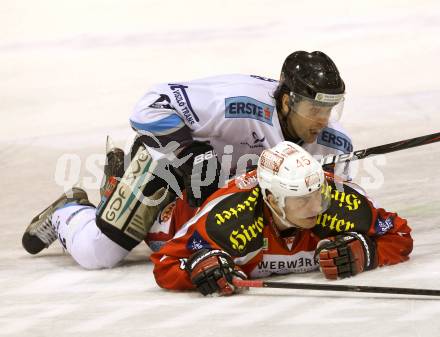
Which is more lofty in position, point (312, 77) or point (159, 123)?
point (312, 77)

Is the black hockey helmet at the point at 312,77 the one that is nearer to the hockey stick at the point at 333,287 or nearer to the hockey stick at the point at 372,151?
the hockey stick at the point at 372,151

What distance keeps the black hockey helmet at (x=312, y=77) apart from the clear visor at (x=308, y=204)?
0.62 metres

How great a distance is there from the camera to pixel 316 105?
461 centimetres

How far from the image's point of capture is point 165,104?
490cm

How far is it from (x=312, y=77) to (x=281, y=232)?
0.70 m

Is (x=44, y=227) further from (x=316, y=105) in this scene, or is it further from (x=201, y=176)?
(x=316, y=105)

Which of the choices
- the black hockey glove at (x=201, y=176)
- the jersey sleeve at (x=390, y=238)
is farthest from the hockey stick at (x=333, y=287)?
the black hockey glove at (x=201, y=176)

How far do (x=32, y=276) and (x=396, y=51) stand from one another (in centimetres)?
372

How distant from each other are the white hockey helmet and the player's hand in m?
0.16

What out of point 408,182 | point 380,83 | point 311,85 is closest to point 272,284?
point 311,85

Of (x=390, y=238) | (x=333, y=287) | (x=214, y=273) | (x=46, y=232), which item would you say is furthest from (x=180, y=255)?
(x=46, y=232)

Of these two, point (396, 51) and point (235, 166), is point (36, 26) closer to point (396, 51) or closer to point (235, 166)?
point (396, 51)

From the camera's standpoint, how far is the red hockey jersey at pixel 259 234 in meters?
4.14

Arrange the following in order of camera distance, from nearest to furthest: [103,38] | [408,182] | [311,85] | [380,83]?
[311,85]
[408,182]
[380,83]
[103,38]
